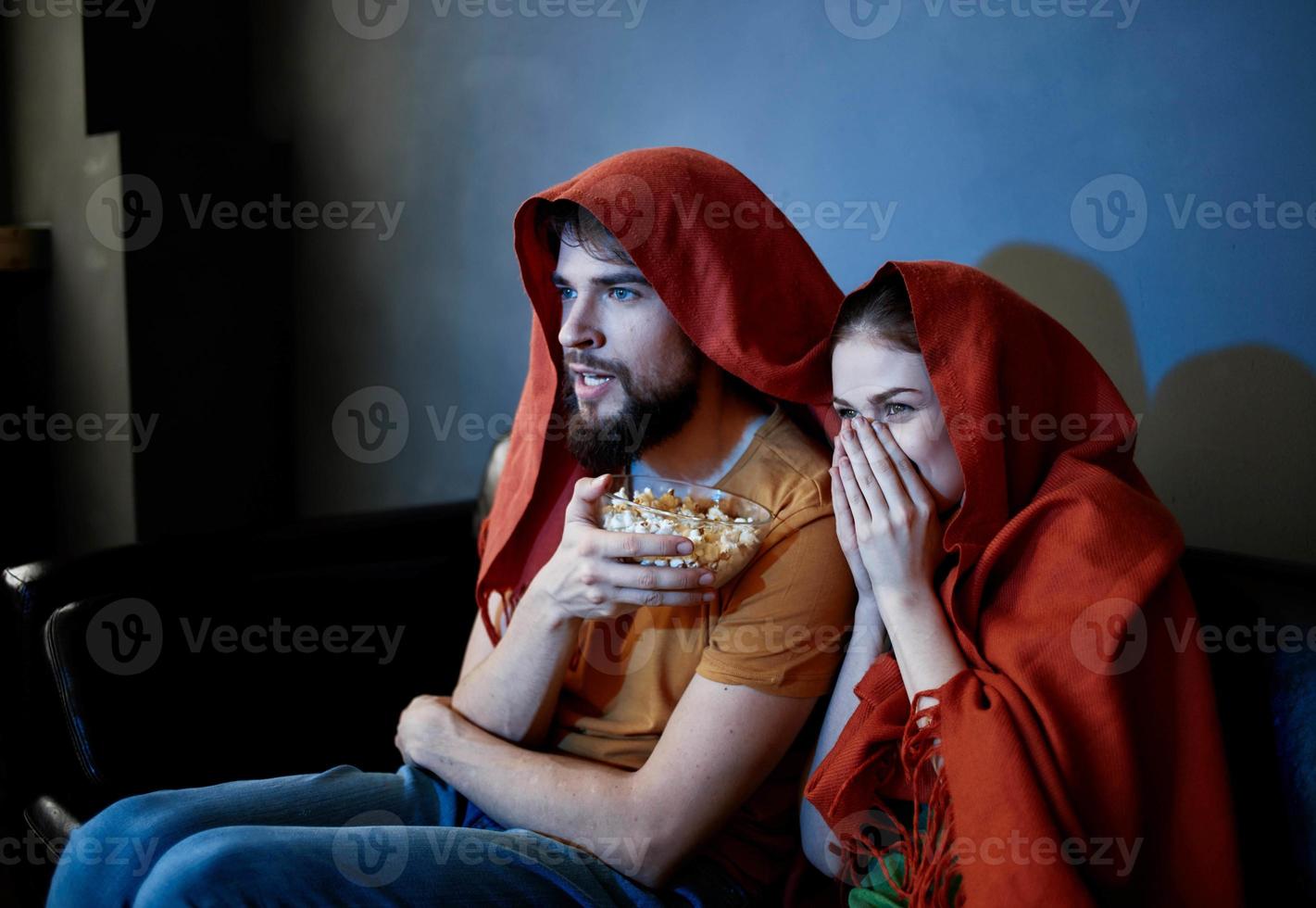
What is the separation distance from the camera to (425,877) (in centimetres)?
124

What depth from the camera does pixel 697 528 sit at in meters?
1.26

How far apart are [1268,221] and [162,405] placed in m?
2.52

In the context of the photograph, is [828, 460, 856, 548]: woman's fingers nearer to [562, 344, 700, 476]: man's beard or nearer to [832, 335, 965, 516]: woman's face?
[832, 335, 965, 516]: woman's face

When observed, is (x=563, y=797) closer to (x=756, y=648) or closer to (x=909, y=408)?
(x=756, y=648)

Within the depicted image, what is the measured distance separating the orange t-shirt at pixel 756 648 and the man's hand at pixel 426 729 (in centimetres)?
14

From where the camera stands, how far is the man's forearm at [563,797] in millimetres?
1279

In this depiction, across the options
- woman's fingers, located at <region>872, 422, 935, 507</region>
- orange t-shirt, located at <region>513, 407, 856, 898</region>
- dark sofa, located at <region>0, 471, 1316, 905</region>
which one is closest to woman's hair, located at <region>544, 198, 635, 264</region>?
orange t-shirt, located at <region>513, 407, 856, 898</region>

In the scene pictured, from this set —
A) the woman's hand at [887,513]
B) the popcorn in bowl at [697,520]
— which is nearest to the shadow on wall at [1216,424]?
the woman's hand at [887,513]

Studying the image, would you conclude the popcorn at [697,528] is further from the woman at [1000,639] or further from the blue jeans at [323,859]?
the blue jeans at [323,859]

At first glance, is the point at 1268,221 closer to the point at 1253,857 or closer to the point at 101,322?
the point at 1253,857

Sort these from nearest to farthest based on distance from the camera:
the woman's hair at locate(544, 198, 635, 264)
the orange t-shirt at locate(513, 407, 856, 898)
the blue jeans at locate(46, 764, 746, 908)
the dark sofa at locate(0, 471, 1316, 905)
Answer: the blue jeans at locate(46, 764, 746, 908) < the orange t-shirt at locate(513, 407, 856, 898) < the woman's hair at locate(544, 198, 635, 264) < the dark sofa at locate(0, 471, 1316, 905)

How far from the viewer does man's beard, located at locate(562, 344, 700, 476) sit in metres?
1.47

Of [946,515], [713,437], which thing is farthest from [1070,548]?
[713,437]

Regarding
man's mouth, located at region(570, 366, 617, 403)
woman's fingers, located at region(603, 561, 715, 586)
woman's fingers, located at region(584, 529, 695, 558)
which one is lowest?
woman's fingers, located at region(603, 561, 715, 586)
